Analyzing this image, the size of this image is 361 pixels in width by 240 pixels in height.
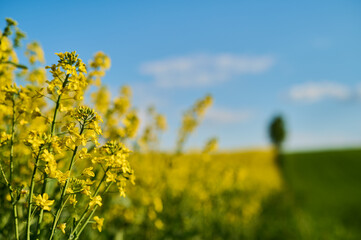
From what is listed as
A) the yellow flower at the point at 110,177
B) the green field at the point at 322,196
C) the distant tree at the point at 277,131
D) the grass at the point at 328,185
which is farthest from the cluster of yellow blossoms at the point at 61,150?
the distant tree at the point at 277,131

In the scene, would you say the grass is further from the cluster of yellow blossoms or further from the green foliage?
the green foliage

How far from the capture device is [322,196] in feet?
88.2

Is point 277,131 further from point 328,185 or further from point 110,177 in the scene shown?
point 110,177

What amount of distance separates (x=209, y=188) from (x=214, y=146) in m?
1.32

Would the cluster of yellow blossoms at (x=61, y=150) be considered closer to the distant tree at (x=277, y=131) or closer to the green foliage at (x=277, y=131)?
the distant tree at (x=277, y=131)

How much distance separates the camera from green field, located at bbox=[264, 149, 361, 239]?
30.4 feet

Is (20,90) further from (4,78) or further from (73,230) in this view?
(73,230)

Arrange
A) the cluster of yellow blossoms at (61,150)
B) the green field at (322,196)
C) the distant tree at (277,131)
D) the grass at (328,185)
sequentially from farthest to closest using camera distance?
the distant tree at (277,131) < the grass at (328,185) < the green field at (322,196) < the cluster of yellow blossoms at (61,150)

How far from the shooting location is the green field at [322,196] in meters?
9.27

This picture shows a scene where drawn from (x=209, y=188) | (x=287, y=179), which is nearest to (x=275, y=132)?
(x=287, y=179)

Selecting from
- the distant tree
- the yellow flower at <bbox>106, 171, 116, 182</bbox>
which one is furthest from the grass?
the distant tree

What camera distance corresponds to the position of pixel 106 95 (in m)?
3.17

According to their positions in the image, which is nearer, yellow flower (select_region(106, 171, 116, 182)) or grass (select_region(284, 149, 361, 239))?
yellow flower (select_region(106, 171, 116, 182))

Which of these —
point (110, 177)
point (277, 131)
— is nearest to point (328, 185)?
point (277, 131)
